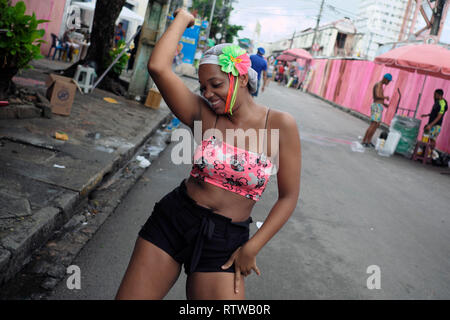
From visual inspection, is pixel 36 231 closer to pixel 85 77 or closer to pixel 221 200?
pixel 221 200

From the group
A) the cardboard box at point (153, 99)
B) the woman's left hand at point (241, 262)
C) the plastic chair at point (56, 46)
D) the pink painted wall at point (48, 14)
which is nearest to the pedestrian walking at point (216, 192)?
the woman's left hand at point (241, 262)

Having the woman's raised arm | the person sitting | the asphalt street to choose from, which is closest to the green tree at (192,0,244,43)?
the person sitting

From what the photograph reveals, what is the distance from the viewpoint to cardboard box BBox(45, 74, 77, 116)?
774 cm

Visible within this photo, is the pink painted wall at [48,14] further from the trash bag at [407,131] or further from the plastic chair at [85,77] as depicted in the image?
the trash bag at [407,131]

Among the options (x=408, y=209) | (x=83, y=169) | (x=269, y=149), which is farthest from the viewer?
(x=408, y=209)

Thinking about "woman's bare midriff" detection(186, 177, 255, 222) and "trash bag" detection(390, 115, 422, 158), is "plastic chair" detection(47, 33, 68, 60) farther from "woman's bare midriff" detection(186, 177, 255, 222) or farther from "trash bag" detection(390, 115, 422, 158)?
"woman's bare midriff" detection(186, 177, 255, 222)

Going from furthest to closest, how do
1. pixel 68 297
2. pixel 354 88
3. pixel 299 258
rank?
pixel 354 88, pixel 299 258, pixel 68 297

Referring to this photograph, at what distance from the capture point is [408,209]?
7.08 metres

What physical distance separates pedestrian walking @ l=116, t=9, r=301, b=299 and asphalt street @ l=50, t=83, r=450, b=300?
4.19 ft

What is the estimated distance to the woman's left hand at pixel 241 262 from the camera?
80.7 inches

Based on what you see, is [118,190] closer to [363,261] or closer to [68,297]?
[68,297]
